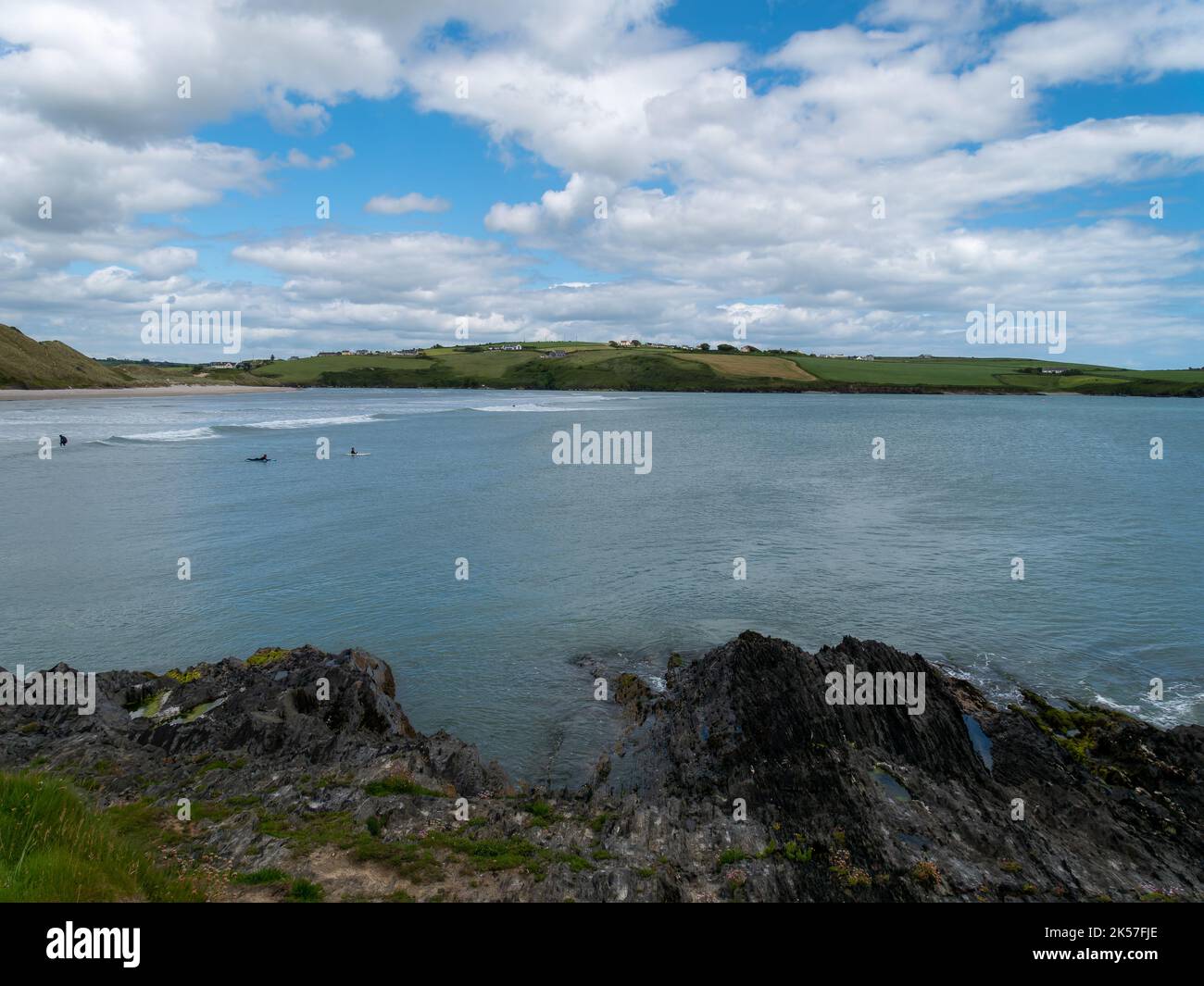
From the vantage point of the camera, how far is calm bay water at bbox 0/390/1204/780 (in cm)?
2362

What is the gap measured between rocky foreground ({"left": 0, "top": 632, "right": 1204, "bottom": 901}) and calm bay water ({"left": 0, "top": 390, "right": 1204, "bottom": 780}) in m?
3.24

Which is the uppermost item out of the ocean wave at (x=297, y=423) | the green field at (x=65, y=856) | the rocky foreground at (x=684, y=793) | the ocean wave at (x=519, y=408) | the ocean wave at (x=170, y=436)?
the ocean wave at (x=519, y=408)

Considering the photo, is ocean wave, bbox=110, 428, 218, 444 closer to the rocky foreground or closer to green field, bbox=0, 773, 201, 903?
the rocky foreground

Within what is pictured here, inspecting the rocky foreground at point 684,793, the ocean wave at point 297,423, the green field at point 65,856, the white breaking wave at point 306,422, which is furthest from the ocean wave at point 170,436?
the green field at point 65,856

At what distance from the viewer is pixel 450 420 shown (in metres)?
130

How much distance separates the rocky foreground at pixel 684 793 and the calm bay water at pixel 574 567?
3237mm

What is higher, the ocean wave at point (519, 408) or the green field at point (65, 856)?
the ocean wave at point (519, 408)

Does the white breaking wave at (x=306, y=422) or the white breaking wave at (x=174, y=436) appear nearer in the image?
the white breaking wave at (x=174, y=436)

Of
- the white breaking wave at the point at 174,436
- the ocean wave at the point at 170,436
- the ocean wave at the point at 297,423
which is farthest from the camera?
the ocean wave at the point at 297,423

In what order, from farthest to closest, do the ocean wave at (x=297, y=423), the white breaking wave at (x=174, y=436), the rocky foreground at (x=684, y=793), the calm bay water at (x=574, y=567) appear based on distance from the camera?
the ocean wave at (x=297, y=423), the white breaking wave at (x=174, y=436), the calm bay water at (x=574, y=567), the rocky foreground at (x=684, y=793)

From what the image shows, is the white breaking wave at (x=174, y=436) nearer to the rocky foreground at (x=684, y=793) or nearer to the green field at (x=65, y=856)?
Result: the rocky foreground at (x=684, y=793)

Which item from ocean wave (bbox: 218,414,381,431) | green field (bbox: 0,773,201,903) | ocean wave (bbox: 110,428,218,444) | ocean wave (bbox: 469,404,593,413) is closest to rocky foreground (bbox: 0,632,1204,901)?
green field (bbox: 0,773,201,903)

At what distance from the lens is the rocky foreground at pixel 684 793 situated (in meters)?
11.4
